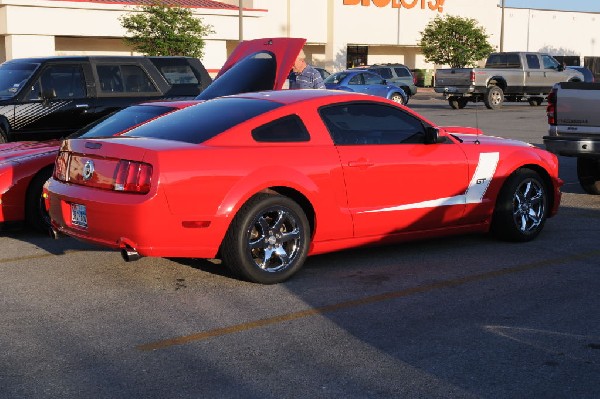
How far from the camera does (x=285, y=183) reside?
706cm

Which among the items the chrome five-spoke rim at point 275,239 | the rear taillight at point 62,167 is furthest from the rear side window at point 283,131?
the rear taillight at point 62,167

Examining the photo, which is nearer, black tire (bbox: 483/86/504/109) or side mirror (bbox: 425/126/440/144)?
side mirror (bbox: 425/126/440/144)

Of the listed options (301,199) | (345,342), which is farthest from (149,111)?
(345,342)

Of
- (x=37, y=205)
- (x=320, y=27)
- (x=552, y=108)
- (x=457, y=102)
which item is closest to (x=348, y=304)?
(x=37, y=205)

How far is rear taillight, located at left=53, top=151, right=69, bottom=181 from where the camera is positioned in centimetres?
729

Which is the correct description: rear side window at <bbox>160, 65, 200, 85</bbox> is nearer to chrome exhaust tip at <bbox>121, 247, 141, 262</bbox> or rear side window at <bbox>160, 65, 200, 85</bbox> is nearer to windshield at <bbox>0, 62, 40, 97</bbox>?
windshield at <bbox>0, 62, 40, 97</bbox>

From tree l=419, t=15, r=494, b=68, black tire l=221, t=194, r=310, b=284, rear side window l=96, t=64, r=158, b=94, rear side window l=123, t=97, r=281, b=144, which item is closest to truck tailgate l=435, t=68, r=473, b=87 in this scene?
tree l=419, t=15, r=494, b=68

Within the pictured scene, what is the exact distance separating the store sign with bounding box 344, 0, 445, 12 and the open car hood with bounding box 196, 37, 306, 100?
150 ft

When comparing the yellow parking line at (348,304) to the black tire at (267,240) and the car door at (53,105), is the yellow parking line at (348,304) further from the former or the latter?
the car door at (53,105)

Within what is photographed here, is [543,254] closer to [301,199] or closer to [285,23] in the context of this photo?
[301,199]

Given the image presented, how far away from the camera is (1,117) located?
1276 cm

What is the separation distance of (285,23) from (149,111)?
45.6 m

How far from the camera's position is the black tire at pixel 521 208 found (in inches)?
333

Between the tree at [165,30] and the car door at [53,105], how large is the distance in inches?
1047
